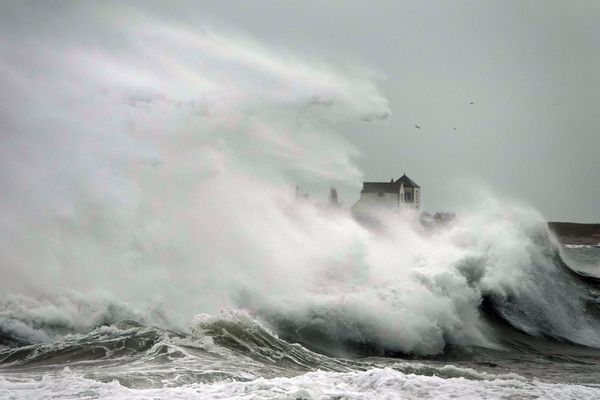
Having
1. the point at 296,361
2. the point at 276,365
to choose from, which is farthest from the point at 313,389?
the point at 296,361

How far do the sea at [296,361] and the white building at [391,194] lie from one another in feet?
172

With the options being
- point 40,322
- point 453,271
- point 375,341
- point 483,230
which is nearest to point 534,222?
point 483,230

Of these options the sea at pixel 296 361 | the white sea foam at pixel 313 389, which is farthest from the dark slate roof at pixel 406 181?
the white sea foam at pixel 313 389

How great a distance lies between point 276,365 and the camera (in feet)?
42.3

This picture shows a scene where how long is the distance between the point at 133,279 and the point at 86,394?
32.2 ft

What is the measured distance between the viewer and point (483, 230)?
25234mm

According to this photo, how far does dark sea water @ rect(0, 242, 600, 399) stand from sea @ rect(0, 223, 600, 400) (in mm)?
20

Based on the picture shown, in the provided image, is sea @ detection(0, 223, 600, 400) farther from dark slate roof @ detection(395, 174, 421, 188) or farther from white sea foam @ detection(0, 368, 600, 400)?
dark slate roof @ detection(395, 174, 421, 188)

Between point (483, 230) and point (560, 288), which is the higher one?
point (483, 230)

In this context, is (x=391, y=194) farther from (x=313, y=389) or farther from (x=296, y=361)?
(x=313, y=389)

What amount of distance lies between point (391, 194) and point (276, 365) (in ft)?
208

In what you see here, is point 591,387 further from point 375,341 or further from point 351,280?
point 351,280

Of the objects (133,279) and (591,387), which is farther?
(133,279)

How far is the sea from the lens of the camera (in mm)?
10414
